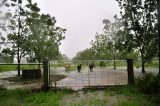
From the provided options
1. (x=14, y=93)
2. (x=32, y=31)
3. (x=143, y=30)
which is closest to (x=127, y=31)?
(x=143, y=30)

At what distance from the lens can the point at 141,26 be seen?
87.3 feet

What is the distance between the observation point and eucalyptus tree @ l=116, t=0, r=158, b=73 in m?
25.4

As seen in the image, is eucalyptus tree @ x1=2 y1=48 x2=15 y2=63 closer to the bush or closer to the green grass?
the green grass

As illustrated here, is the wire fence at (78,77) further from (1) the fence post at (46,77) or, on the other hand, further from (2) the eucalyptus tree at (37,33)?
(2) the eucalyptus tree at (37,33)

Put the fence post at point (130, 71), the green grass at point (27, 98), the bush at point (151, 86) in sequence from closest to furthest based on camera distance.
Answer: the green grass at point (27, 98) < the bush at point (151, 86) < the fence post at point (130, 71)

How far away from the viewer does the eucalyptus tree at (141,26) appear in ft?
83.5

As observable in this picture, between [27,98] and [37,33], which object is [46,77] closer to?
[27,98]

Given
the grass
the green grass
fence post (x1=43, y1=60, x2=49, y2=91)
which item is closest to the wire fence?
fence post (x1=43, y1=60, x2=49, y2=91)

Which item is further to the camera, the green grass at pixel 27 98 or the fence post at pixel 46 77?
the fence post at pixel 46 77

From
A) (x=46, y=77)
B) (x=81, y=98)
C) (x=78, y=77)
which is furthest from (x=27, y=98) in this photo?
(x=78, y=77)

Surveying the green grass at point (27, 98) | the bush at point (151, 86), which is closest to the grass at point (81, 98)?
the green grass at point (27, 98)

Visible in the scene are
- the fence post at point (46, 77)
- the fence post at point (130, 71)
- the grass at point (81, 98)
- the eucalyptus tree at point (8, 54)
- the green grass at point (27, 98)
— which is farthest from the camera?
the eucalyptus tree at point (8, 54)

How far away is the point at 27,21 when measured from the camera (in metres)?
26.4

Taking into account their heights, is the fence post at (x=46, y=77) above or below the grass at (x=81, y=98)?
above
